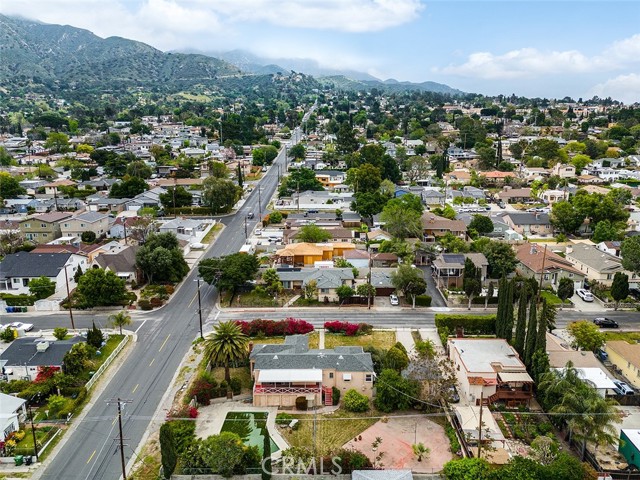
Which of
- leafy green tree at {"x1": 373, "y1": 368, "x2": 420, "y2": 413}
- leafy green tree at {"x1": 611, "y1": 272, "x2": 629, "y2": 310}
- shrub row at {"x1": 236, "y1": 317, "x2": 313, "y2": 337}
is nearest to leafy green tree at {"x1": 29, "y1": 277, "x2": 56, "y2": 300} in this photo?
shrub row at {"x1": 236, "y1": 317, "x2": 313, "y2": 337}

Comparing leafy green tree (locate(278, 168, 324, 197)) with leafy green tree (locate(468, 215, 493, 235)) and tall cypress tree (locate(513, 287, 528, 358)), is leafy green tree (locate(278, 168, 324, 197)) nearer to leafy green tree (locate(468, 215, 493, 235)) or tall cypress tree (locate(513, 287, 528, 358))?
leafy green tree (locate(468, 215, 493, 235))

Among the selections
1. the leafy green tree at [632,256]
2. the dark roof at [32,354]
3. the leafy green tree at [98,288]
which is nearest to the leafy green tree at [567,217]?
the leafy green tree at [632,256]

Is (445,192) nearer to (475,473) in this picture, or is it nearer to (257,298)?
(257,298)

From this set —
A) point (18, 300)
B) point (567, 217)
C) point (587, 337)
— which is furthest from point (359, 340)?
point (567, 217)

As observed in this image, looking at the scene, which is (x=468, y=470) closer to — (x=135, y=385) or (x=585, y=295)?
(x=135, y=385)

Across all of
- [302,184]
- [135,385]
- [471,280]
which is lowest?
[135,385]

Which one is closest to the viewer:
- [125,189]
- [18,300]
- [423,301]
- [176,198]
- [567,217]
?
[423,301]

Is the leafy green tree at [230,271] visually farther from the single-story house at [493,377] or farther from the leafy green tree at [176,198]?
the leafy green tree at [176,198]
